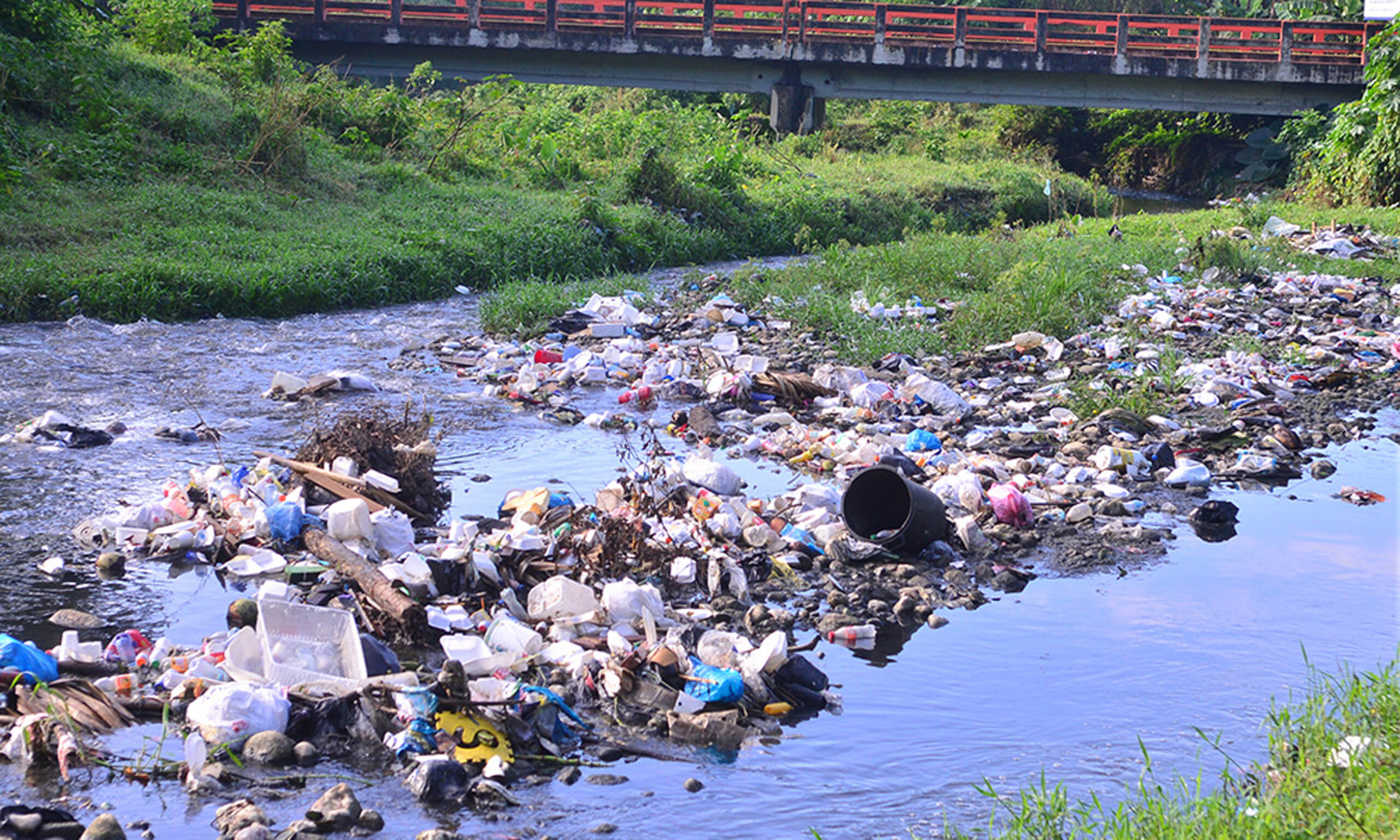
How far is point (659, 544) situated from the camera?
4246 mm

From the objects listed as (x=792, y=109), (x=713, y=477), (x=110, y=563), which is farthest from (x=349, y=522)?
(x=792, y=109)

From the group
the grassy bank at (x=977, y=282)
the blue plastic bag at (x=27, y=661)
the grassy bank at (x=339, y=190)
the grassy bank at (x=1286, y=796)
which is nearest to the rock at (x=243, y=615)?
the blue plastic bag at (x=27, y=661)

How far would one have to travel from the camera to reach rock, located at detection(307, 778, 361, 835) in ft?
8.67

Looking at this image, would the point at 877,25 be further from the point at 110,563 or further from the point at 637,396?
the point at 110,563

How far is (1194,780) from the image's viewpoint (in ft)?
9.69

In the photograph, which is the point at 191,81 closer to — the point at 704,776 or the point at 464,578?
the point at 464,578

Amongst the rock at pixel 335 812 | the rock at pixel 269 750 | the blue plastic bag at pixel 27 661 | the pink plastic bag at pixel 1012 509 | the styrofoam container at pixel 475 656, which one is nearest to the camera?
the rock at pixel 335 812

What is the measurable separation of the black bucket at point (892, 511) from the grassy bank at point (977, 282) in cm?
308

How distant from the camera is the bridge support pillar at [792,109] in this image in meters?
21.7

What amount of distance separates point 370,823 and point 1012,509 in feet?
9.76

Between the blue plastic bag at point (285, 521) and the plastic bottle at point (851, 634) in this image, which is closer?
the plastic bottle at point (851, 634)

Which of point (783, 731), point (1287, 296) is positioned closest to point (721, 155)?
point (1287, 296)

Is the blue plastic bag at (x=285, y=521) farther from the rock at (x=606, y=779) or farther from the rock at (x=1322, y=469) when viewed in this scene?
the rock at (x=1322, y=469)

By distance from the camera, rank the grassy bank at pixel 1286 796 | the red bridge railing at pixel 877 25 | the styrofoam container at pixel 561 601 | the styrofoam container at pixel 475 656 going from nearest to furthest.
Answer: the grassy bank at pixel 1286 796 → the styrofoam container at pixel 475 656 → the styrofoam container at pixel 561 601 → the red bridge railing at pixel 877 25
